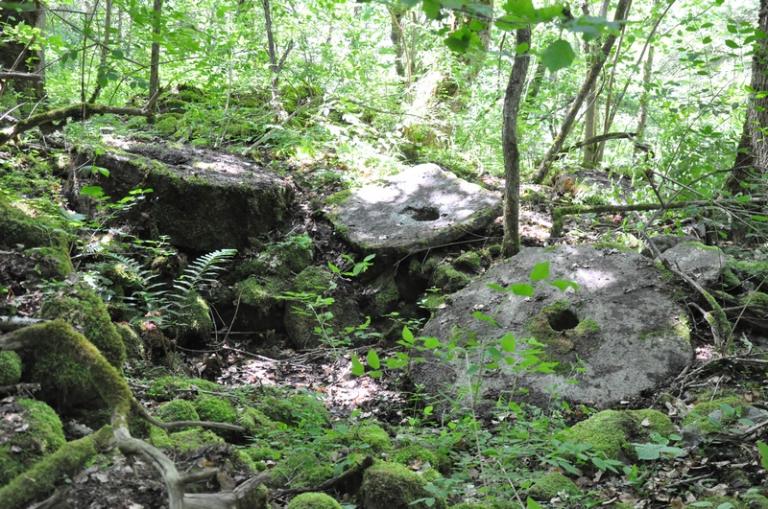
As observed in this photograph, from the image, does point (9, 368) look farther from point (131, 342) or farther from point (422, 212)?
point (422, 212)

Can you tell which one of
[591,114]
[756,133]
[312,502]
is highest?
[756,133]

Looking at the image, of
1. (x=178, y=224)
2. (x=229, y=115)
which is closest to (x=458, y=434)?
(x=178, y=224)

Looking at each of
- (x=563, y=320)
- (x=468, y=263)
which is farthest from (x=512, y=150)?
(x=563, y=320)

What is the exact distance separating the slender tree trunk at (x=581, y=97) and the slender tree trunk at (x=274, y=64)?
3.81 meters

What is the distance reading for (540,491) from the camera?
298cm

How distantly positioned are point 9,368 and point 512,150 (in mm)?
4603

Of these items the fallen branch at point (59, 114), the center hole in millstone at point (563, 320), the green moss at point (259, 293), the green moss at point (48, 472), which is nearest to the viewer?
the green moss at point (48, 472)

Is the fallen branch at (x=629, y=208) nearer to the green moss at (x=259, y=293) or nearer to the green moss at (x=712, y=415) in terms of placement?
the green moss at (x=712, y=415)

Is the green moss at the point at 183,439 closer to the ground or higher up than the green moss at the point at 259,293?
higher up

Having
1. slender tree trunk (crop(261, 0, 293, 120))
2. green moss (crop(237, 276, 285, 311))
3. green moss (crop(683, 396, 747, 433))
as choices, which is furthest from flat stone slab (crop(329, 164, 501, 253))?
green moss (crop(683, 396, 747, 433))

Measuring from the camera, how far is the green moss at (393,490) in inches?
110

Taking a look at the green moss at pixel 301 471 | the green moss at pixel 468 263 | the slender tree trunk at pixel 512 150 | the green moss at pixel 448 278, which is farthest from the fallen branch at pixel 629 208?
the green moss at pixel 301 471

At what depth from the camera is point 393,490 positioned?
283 cm

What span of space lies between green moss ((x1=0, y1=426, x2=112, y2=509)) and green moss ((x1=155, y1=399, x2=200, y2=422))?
2.90 ft
